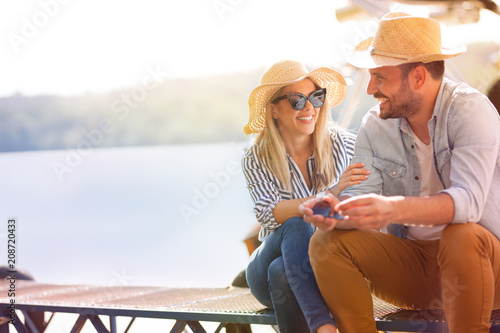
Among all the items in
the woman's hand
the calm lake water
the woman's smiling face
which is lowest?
the calm lake water

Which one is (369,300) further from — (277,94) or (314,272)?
(277,94)

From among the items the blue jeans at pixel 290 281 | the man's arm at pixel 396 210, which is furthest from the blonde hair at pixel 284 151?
the man's arm at pixel 396 210

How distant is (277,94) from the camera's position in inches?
97.7

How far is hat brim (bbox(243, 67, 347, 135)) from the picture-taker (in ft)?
7.98

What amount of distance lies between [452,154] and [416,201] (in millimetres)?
292

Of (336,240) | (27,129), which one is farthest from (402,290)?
(27,129)

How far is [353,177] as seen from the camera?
1.97 m

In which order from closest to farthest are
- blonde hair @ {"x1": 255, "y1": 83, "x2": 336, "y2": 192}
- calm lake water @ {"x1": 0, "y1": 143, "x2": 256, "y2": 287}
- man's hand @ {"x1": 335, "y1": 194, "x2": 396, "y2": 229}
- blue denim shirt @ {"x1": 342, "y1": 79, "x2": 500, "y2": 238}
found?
man's hand @ {"x1": 335, "y1": 194, "x2": 396, "y2": 229}
blue denim shirt @ {"x1": 342, "y1": 79, "x2": 500, "y2": 238}
blonde hair @ {"x1": 255, "y1": 83, "x2": 336, "y2": 192}
calm lake water @ {"x1": 0, "y1": 143, "x2": 256, "y2": 287}

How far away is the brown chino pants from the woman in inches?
8.4

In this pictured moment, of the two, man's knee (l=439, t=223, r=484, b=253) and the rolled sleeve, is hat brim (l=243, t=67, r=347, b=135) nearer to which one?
the rolled sleeve

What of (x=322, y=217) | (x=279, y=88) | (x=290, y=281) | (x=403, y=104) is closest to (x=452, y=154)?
(x=403, y=104)

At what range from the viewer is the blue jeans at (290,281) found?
1852mm

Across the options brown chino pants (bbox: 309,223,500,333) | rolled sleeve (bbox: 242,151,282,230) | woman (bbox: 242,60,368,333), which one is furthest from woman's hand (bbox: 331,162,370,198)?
rolled sleeve (bbox: 242,151,282,230)

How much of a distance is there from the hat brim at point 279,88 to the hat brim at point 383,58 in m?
0.34
